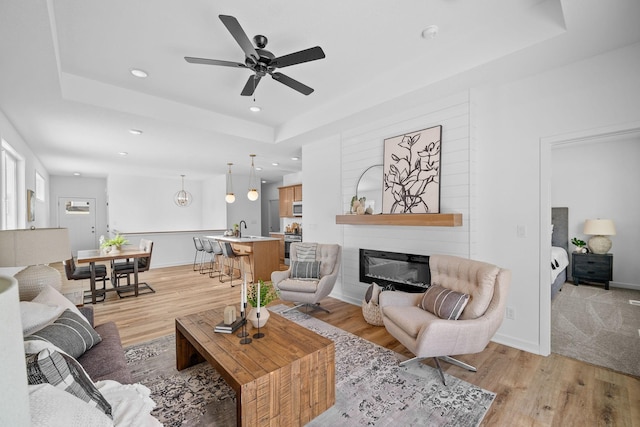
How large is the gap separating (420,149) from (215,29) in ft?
7.94

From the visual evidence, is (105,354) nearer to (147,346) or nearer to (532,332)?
(147,346)

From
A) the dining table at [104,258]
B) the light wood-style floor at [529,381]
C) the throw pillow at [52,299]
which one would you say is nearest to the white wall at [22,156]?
the dining table at [104,258]

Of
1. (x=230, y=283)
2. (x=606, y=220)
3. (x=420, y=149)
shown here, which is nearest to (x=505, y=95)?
(x=420, y=149)

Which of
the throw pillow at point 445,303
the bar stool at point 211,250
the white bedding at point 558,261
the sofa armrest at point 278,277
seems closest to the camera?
the throw pillow at point 445,303

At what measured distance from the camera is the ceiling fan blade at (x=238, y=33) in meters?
1.86

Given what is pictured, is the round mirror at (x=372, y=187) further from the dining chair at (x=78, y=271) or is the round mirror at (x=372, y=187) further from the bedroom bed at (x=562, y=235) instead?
the dining chair at (x=78, y=271)

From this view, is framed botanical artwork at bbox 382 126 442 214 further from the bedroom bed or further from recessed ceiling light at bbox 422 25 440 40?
the bedroom bed

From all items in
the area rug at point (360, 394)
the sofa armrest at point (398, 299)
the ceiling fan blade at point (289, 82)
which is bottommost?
the area rug at point (360, 394)

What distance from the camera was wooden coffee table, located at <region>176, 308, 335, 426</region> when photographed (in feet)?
5.33

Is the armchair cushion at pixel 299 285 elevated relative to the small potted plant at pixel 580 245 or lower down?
lower down

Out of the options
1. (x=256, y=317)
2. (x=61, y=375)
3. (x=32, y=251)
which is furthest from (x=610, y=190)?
(x=32, y=251)

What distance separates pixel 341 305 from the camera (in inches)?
168

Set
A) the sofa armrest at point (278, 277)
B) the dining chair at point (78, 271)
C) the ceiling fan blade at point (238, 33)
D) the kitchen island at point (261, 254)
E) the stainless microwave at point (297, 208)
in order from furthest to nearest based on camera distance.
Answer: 1. the stainless microwave at point (297, 208)
2. the kitchen island at point (261, 254)
3. the dining chair at point (78, 271)
4. the sofa armrest at point (278, 277)
5. the ceiling fan blade at point (238, 33)

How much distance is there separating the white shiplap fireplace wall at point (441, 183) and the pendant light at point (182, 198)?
6786 millimetres
